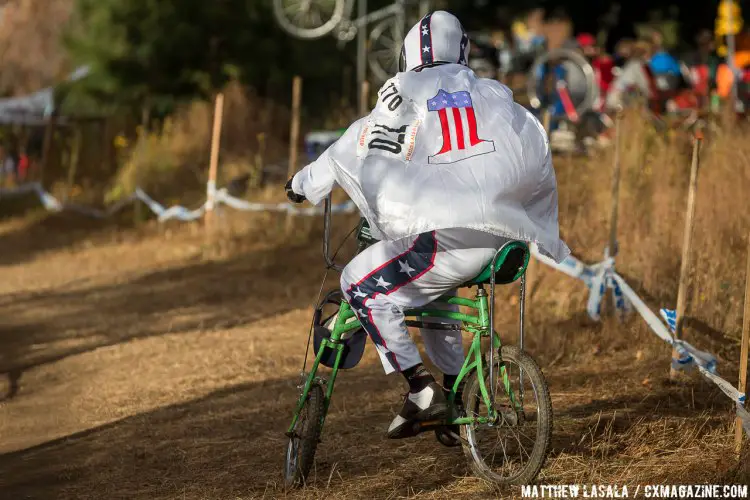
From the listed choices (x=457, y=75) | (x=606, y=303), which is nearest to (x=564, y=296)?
(x=606, y=303)

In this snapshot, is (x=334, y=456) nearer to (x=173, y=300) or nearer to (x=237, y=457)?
(x=237, y=457)

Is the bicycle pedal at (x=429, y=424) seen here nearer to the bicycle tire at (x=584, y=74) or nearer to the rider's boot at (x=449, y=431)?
the rider's boot at (x=449, y=431)

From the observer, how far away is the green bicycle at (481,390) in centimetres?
479

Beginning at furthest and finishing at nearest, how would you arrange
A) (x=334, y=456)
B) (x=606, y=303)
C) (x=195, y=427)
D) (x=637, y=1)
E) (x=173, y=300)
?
(x=637, y=1) → (x=173, y=300) → (x=606, y=303) → (x=195, y=427) → (x=334, y=456)

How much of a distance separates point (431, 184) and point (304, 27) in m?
15.7

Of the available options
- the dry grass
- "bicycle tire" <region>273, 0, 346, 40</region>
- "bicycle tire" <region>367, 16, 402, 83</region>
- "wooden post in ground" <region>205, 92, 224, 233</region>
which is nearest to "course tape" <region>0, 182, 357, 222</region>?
"wooden post in ground" <region>205, 92, 224, 233</region>

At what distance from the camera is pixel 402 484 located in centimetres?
537

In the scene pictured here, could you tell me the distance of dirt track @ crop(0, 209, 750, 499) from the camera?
5.53 metres

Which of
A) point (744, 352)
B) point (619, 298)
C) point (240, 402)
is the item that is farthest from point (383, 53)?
point (744, 352)

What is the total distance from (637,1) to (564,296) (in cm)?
2029

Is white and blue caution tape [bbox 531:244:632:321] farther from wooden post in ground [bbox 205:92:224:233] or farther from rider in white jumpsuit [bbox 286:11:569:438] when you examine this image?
wooden post in ground [bbox 205:92:224:233]

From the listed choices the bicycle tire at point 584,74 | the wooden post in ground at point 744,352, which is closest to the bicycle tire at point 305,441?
the wooden post in ground at point 744,352

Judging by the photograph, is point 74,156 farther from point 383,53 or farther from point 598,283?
point 598,283

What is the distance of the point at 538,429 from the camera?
4.69 meters
